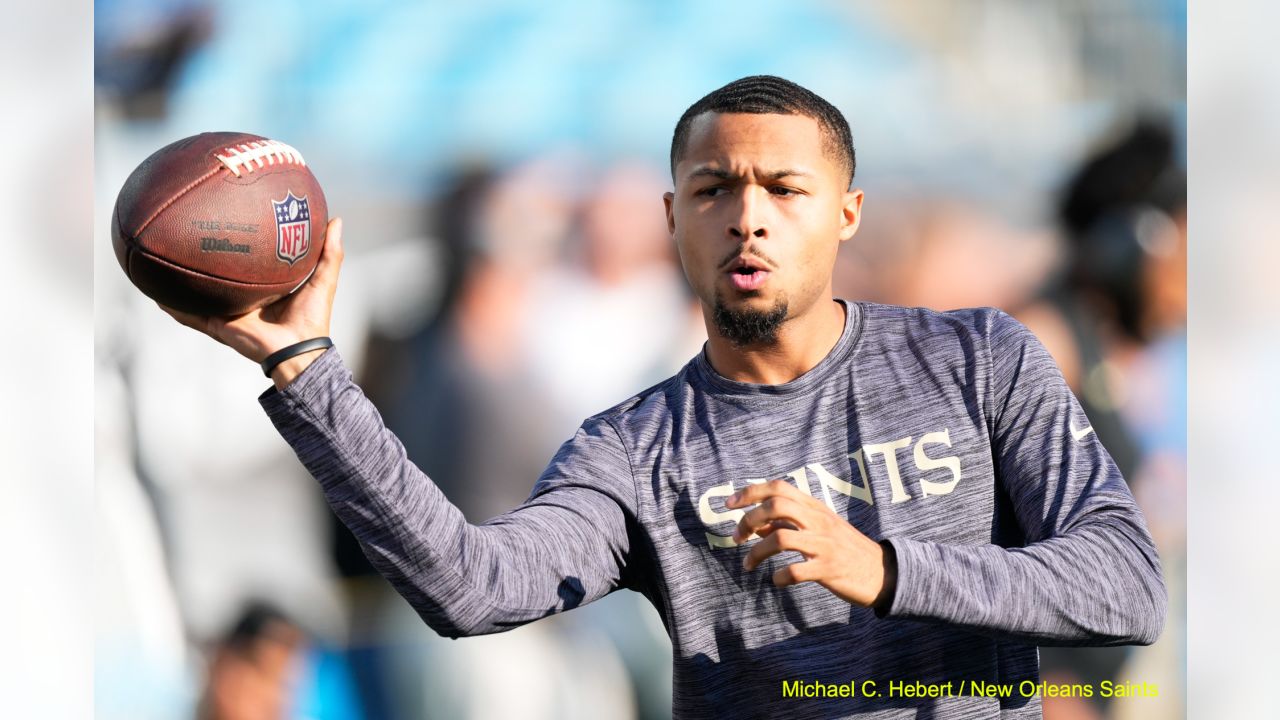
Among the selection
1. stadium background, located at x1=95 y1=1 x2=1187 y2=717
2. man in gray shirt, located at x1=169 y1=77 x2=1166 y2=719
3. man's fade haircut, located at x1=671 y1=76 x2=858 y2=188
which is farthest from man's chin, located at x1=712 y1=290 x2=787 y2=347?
stadium background, located at x1=95 y1=1 x2=1187 y2=717

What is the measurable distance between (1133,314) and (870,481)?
5.66 feet

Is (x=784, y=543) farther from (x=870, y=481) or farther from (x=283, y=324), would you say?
(x=283, y=324)

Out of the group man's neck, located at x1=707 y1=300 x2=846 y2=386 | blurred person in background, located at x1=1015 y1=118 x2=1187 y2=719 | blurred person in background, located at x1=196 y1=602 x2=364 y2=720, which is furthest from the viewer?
blurred person in background, located at x1=1015 y1=118 x2=1187 y2=719

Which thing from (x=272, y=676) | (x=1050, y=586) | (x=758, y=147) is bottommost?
(x=272, y=676)

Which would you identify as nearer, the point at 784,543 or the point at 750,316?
the point at 784,543

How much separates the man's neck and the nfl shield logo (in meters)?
0.64

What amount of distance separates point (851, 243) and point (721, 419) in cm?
137

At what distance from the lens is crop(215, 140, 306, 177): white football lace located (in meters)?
1.61

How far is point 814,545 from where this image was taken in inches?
52.4

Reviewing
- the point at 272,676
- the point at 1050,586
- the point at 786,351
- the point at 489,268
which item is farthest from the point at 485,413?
the point at 1050,586

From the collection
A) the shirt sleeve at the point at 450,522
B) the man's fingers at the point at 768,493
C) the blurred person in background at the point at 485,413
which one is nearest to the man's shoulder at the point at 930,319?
the shirt sleeve at the point at 450,522

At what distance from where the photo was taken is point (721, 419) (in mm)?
1854

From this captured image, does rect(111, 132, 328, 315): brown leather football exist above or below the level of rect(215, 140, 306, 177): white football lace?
below

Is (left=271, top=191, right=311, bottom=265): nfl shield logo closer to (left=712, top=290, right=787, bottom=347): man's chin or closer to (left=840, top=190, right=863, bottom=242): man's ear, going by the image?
(left=712, top=290, right=787, bottom=347): man's chin
